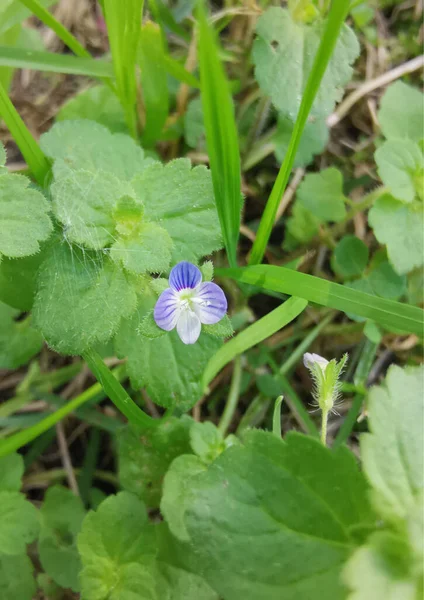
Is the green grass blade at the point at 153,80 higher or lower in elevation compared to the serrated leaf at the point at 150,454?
higher

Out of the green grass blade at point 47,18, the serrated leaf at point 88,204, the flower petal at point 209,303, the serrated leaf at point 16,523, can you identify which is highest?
the green grass blade at point 47,18

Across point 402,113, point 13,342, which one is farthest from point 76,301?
point 402,113

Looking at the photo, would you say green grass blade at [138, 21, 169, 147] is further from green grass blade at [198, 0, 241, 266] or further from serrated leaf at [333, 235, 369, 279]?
serrated leaf at [333, 235, 369, 279]

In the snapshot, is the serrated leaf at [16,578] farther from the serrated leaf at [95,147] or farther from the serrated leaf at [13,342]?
the serrated leaf at [95,147]

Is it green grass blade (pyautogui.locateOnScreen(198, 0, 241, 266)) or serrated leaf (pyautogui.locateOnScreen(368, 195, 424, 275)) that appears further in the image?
serrated leaf (pyautogui.locateOnScreen(368, 195, 424, 275))

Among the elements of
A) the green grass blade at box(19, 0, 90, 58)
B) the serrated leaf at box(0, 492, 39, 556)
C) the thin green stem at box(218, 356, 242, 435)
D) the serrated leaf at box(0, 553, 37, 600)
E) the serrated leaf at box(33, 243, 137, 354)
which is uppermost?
the green grass blade at box(19, 0, 90, 58)

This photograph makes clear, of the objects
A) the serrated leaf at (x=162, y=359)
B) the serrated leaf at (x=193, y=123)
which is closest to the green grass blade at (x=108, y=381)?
the serrated leaf at (x=162, y=359)

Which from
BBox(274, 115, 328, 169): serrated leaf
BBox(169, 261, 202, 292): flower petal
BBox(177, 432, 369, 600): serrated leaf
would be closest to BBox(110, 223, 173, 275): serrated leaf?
BBox(169, 261, 202, 292): flower petal
